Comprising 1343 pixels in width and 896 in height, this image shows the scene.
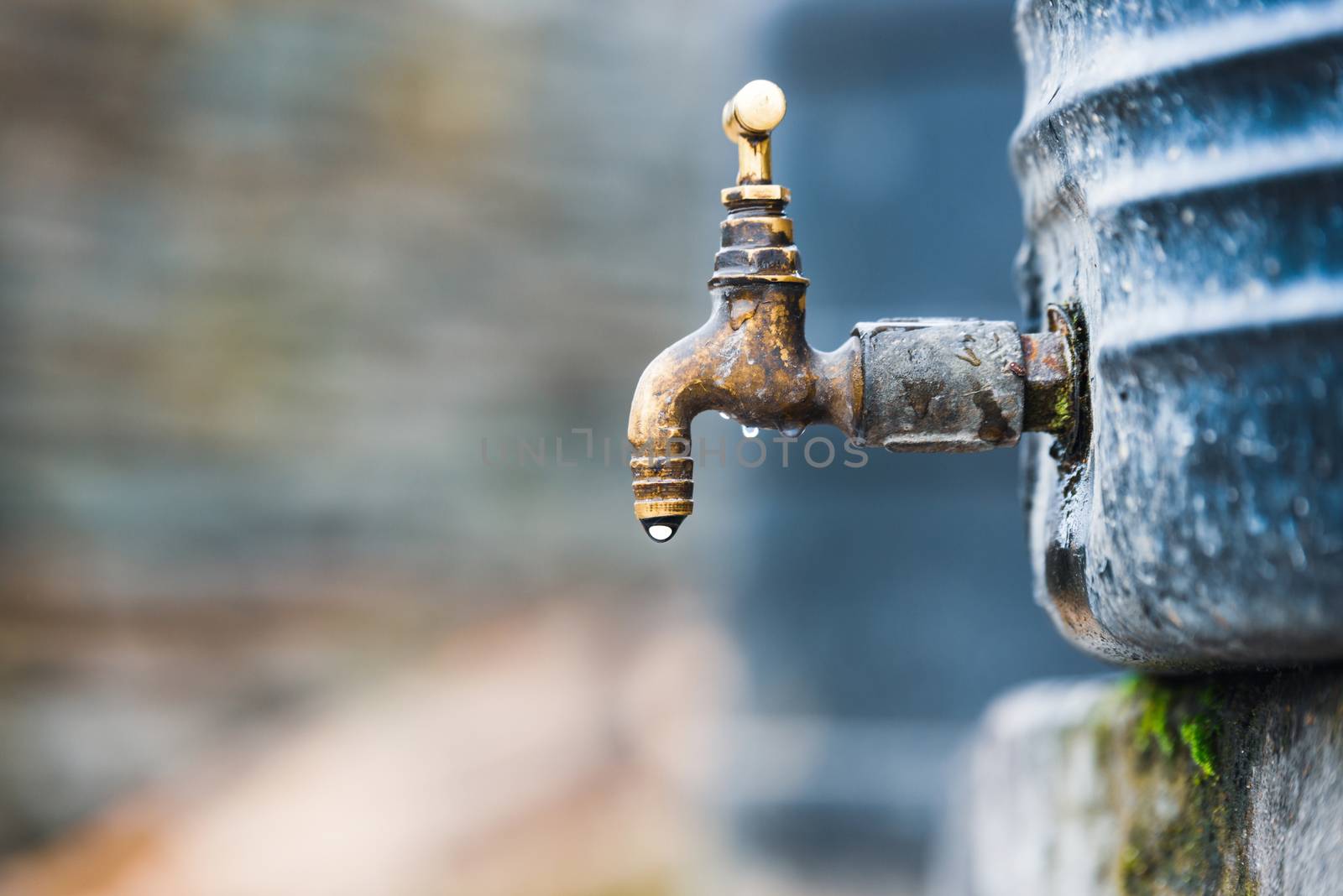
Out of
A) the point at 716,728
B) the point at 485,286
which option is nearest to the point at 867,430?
the point at 716,728

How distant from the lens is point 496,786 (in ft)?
9.79

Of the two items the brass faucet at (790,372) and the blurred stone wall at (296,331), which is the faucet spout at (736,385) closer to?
the brass faucet at (790,372)

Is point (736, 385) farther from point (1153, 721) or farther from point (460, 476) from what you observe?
point (460, 476)

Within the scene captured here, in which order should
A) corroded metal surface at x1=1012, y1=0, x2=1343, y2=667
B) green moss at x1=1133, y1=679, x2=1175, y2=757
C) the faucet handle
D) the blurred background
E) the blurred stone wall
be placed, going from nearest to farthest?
corroded metal surface at x1=1012, y1=0, x2=1343, y2=667 < the faucet handle < green moss at x1=1133, y1=679, x2=1175, y2=757 < the blurred background < the blurred stone wall

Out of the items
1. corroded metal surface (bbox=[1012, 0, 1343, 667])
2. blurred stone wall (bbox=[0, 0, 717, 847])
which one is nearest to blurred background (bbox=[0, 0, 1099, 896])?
blurred stone wall (bbox=[0, 0, 717, 847])

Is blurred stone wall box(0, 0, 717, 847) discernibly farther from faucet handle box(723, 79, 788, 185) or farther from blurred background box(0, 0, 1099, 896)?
faucet handle box(723, 79, 788, 185)

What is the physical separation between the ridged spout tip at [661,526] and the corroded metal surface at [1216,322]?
19 centimetres

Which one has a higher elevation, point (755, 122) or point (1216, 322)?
point (755, 122)

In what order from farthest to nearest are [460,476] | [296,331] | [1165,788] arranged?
1. [460,476]
2. [296,331]
3. [1165,788]

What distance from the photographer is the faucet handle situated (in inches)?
23.3

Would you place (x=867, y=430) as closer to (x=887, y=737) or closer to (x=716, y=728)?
(x=887, y=737)

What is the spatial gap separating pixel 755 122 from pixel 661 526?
0.65 ft

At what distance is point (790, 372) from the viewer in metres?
0.62

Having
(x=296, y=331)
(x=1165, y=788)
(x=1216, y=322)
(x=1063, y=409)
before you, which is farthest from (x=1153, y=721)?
(x=296, y=331)
